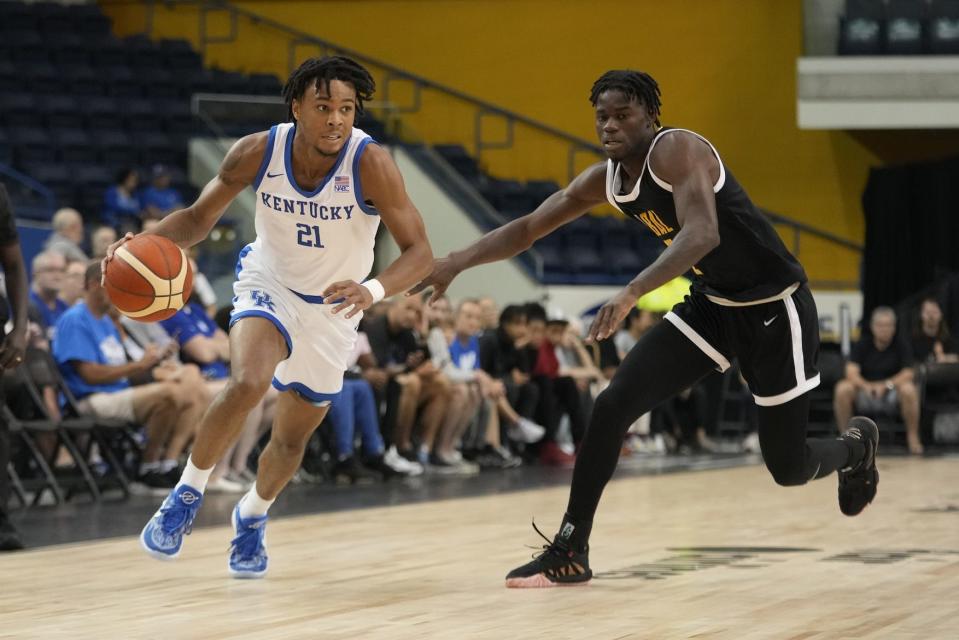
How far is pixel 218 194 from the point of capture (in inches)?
182

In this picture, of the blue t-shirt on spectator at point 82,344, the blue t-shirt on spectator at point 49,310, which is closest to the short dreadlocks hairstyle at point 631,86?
the blue t-shirt on spectator at point 82,344

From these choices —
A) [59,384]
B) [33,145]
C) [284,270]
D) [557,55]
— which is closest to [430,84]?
[557,55]

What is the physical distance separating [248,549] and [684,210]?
5.96ft

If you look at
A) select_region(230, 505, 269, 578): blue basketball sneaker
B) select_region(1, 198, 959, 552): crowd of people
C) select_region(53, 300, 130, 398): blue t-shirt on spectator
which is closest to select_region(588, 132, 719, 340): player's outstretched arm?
select_region(230, 505, 269, 578): blue basketball sneaker

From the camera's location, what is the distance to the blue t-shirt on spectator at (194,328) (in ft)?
29.0

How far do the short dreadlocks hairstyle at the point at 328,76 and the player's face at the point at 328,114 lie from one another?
0.02 metres

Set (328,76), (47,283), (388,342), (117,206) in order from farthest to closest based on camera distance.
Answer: (117,206) → (388,342) → (47,283) → (328,76)

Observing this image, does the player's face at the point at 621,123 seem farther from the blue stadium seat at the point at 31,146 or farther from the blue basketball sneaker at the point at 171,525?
→ the blue stadium seat at the point at 31,146

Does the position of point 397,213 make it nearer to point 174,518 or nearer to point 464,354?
point 174,518

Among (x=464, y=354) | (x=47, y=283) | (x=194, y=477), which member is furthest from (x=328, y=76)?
(x=464, y=354)

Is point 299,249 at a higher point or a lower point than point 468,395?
higher

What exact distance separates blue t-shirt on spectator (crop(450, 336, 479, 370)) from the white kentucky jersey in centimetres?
619

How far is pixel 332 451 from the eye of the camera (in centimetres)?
955

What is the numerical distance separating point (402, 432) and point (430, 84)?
305 inches
